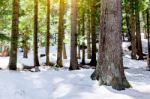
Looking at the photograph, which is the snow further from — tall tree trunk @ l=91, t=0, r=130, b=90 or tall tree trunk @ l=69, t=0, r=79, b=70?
tall tree trunk @ l=69, t=0, r=79, b=70

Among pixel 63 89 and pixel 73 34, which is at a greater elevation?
pixel 73 34

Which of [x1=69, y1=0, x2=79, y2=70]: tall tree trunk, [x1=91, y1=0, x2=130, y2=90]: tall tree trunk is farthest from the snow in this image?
[x1=69, y1=0, x2=79, y2=70]: tall tree trunk

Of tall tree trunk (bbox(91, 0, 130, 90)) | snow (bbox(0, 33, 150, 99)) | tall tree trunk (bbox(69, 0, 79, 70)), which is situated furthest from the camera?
tall tree trunk (bbox(69, 0, 79, 70))

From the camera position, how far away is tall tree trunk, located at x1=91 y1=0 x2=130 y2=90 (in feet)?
36.6

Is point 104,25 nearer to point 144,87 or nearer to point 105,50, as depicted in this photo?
point 105,50

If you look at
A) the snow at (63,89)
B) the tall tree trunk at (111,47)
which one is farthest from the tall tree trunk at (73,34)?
the tall tree trunk at (111,47)

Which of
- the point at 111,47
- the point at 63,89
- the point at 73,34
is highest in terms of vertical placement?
the point at 73,34

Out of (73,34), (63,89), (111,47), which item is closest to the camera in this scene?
(63,89)

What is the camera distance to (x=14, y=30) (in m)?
17.7

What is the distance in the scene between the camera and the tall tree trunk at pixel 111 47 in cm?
1116

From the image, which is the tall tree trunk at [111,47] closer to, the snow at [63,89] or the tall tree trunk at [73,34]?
the snow at [63,89]

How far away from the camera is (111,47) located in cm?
1134

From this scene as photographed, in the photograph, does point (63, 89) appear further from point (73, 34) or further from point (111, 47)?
point (73, 34)

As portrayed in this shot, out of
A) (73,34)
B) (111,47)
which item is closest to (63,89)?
(111,47)
